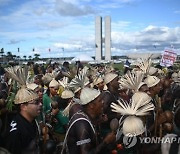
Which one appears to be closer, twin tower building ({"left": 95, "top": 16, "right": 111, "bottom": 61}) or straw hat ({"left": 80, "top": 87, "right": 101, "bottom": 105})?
straw hat ({"left": 80, "top": 87, "right": 101, "bottom": 105})

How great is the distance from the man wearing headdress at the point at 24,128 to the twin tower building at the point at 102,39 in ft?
249

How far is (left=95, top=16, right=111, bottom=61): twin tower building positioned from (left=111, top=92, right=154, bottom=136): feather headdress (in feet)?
249

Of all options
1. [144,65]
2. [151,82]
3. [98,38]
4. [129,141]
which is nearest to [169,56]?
[144,65]

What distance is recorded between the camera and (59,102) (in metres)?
7.75

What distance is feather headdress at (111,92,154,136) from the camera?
403cm

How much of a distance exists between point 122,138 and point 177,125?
0.90 meters

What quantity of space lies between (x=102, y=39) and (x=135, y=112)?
80029 millimetres

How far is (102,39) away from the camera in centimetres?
8356

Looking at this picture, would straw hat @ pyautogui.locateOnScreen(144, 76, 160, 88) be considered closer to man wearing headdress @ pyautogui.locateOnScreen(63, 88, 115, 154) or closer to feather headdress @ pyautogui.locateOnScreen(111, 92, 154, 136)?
feather headdress @ pyautogui.locateOnScreen(111, 92, 154, 136)

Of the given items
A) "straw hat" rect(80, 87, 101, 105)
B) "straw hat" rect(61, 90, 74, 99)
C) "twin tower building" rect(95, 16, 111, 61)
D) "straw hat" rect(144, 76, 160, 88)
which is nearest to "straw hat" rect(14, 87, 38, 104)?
"straw hat" rect(80, 87, 101, 105)

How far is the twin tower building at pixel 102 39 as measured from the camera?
80.7m

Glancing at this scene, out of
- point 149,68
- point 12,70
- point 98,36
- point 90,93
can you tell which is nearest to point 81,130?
point 90,93

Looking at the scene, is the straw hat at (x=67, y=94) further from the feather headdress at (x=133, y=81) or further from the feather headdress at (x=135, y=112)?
the feather headdress at (x=135, y=112)

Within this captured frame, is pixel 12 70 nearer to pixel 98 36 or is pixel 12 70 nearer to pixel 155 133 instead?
pixel 155 133
